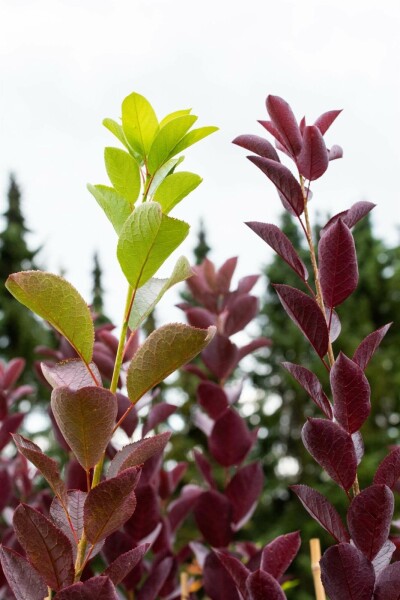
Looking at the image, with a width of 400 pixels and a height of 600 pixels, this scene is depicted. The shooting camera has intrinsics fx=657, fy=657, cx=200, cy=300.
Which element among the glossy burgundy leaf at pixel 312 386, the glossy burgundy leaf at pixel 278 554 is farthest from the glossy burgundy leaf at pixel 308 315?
the glossy burgundy leaf at pixel 278 554

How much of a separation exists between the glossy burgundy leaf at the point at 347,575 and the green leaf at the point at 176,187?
47 centimetres

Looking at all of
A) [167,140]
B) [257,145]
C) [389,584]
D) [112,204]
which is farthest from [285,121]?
[389,584]

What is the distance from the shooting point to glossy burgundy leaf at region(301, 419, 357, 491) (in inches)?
29.6

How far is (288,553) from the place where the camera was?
0.88m

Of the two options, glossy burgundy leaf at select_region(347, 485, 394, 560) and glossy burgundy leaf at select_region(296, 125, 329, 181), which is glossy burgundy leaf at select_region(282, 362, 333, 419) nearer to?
glossy burgundy leaf at select_region(347, 485, 394, 560)

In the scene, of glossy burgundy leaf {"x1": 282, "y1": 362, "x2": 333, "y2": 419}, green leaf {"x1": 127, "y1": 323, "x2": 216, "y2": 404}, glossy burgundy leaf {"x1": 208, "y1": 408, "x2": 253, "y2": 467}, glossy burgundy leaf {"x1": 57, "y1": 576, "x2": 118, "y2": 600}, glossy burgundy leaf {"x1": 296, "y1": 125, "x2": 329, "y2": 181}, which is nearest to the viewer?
glossy burgundy leaf {"x1": 57, "y1": 576, "x2": 118, "y2": 600}

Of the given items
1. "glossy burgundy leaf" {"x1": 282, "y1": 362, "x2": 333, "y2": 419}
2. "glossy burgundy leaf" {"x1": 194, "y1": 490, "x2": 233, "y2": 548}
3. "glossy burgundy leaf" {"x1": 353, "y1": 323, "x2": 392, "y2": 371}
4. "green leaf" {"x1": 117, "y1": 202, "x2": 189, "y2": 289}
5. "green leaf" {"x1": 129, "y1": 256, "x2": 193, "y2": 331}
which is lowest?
"glossy burgundy leaf" {"x1": 194, "y1": 490, "x2": 233, "y2": 548}

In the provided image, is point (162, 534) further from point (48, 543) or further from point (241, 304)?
point (48, 543)

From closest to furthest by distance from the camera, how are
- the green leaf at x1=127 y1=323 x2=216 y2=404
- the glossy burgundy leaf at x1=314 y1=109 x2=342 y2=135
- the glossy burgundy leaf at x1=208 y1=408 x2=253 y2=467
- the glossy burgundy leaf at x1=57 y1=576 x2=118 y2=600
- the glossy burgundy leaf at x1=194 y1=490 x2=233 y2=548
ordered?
the glossy burgundy leaf at x1=57 y1=576 x2=118 y2=600, the green leaf at x1=127 y1=323 x2=216 y2=404, the glossy burgundy leaf at x1=314 y1=109 x2=342 y2=135, the glossy burgundy leaf at x1=194 y1=490 x2=233 y2=548, the glossy burgundy leaf at x1=208 y1=408 x2=253 y2=467

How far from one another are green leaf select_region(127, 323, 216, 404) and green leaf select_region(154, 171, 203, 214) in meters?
0.22

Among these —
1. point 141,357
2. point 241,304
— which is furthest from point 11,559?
point 241,304

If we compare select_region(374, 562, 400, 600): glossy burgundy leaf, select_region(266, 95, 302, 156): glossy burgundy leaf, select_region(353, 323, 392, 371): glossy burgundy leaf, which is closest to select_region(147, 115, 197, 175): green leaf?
select_region(266, 95, 302, 156): glossy burgundy leaf

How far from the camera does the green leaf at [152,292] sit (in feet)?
2.62

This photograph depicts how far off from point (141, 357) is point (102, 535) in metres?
0.20
